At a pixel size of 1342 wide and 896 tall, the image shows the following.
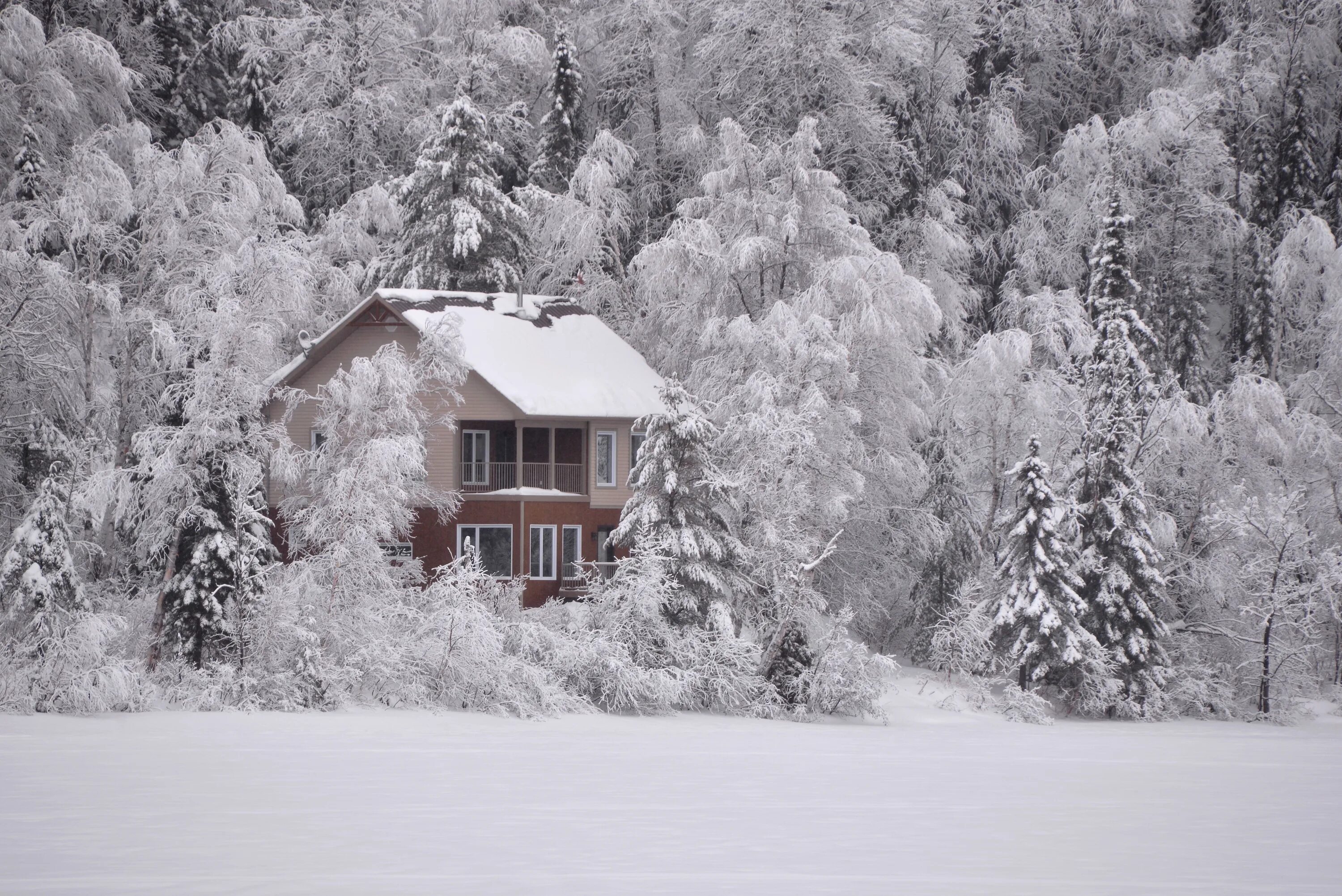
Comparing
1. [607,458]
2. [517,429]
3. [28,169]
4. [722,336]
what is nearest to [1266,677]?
[722,336]

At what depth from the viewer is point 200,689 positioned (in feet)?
90.3

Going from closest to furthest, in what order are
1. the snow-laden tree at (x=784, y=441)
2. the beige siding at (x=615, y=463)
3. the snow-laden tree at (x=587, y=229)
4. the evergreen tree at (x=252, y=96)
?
1. the snow-laden tree at (x=784, y=441)
2. the beige siding at (x=615, y=463)
3. the snow-laden tree at (x=587, y=229)
4. the evergreen tree at (x=252, y=96)

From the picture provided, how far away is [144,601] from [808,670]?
1425cm

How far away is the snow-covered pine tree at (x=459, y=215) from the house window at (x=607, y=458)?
8.71m

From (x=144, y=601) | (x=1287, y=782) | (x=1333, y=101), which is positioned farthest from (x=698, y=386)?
(x=1333, y=101)

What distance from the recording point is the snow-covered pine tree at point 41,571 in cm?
2636

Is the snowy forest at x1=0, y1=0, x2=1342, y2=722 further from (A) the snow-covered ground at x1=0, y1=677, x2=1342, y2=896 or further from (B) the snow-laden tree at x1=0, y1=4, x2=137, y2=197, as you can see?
(A) the snow-covered ground at x1=0, y1=677, x2=1342, y2=896

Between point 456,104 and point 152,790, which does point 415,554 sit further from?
point 152,790

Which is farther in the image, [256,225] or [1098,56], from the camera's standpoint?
[1098,56]

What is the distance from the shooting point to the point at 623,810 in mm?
18094

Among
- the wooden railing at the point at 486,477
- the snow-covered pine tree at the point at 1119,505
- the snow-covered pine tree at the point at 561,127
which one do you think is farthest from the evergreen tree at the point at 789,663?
the snow-covered pine tree at the point at 561,127

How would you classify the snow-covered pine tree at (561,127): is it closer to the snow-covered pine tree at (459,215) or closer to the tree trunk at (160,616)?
the snow-covered pine tree at (459,215)

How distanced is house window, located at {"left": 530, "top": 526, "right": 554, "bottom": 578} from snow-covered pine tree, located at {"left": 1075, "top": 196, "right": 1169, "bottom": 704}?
13989 millimetres

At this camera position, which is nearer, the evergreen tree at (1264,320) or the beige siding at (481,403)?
the beige siding at (481,403)
